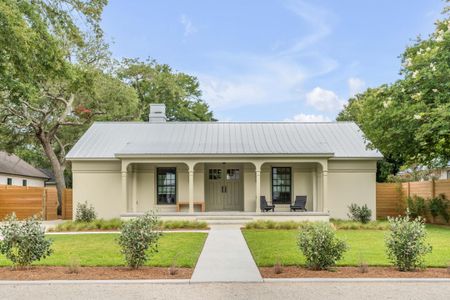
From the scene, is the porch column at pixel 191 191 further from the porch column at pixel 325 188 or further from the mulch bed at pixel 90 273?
the mulch bed at pixel 90 273

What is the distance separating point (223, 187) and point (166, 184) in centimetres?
269

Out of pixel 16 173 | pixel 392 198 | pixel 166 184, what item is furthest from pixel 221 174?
pixel 16 173

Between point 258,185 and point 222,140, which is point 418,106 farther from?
point 222,140

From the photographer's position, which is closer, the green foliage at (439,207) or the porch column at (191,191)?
the green foliage at (439,207)

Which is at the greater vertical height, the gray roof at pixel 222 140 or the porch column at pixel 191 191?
the gray roof at pixel 222 140

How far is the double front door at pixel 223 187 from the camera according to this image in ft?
70.2

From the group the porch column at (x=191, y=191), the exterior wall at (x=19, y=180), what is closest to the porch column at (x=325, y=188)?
the porch column at (x=191, y=191)

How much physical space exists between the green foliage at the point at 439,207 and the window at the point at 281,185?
20.1 feet

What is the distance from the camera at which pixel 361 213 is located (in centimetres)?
1914

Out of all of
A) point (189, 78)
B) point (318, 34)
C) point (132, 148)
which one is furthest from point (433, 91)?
point (189, 78)

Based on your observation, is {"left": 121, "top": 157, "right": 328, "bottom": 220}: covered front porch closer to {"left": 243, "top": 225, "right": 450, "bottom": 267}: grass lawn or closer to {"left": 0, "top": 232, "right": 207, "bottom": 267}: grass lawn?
{"left": 243, "top": 225, "right": 450, "bottom": 267}: grass lawn

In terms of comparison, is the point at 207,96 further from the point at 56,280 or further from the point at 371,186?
the point at 56,280

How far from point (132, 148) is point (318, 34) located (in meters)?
9.43

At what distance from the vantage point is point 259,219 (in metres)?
18.4
